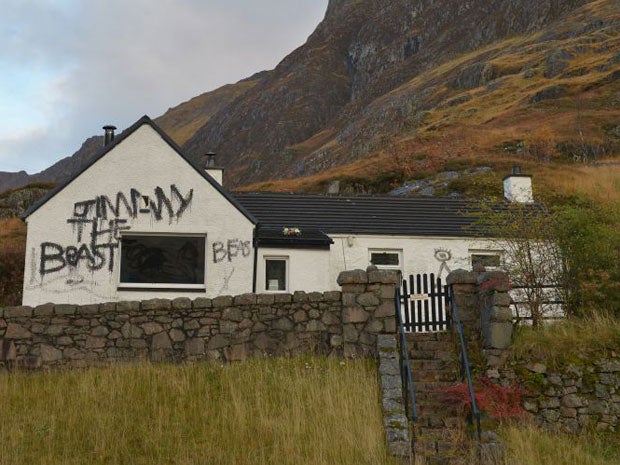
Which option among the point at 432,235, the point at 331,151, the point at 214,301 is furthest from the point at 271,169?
the point at 214,301

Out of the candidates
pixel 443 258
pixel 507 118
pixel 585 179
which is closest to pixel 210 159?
pixel 443 258

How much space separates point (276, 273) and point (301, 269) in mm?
771

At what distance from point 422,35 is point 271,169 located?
1774 inches

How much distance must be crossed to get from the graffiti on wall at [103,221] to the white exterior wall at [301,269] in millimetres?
2883

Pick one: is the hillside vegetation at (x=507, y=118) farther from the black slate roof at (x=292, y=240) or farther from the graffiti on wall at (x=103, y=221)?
the graffiti on wall at (x=103, y=221)

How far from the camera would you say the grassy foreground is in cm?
845

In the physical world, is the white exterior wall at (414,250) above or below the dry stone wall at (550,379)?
above

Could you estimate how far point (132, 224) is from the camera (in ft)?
53.9

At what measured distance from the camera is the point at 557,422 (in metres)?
10.5

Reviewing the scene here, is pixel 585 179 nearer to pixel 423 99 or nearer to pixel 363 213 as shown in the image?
pixel 363 213

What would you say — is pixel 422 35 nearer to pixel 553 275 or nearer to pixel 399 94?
pixel 399 94

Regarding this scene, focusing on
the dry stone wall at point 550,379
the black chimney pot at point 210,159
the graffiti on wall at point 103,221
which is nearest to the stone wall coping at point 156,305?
the dry stone wall at point 550,379

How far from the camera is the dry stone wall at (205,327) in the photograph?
12.2 meters

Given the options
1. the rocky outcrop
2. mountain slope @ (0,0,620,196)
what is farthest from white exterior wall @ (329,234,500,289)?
the rocky outcrop
